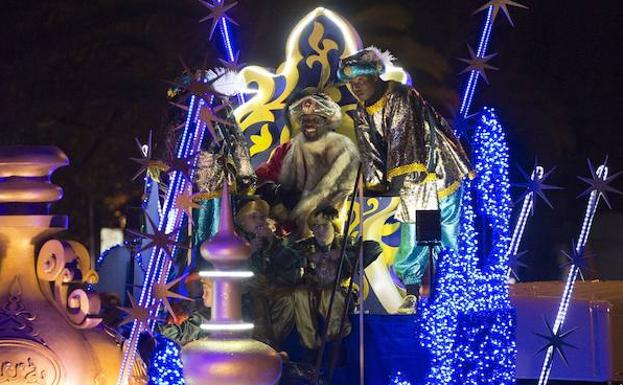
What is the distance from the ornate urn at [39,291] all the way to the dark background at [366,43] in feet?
32.6

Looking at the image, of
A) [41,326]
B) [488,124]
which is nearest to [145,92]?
[488,124]

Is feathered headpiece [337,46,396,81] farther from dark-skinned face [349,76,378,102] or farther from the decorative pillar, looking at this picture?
the decorative pillar

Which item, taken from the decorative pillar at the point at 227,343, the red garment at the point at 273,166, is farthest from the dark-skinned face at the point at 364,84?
the decorative pillar at the point at 227,343

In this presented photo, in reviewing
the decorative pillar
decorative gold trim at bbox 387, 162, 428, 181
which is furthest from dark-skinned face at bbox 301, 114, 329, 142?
the decorative pillar

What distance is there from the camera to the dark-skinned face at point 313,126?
31.5ft

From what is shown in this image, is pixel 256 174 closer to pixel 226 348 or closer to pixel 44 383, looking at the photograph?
pixel 44 383

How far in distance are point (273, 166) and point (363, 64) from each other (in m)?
1.16

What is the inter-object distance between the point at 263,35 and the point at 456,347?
8.49 metres

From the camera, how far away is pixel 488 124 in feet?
29.1

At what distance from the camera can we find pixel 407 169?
888cm

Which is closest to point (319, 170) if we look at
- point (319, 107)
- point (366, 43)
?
point (319, 107)

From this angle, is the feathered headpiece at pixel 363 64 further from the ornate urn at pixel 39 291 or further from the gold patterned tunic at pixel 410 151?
the ornate urn at pixel 39 291

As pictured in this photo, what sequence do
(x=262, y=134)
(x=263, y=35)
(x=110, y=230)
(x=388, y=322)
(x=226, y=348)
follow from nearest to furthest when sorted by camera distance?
(x=226, y=348) < (x=388, y=322) < (x=262, y=134) < (x=263, y=35) < (x=110, y=230)

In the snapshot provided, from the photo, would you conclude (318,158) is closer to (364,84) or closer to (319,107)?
(319,107)
